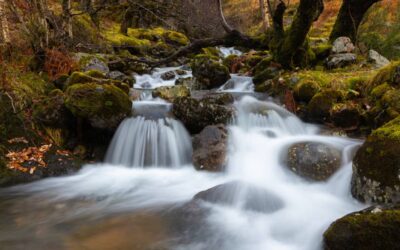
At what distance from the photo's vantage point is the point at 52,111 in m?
6.88

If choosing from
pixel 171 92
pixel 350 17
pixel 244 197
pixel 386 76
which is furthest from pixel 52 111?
pixel 350 17

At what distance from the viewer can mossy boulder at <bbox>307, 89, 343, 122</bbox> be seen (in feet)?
23.5

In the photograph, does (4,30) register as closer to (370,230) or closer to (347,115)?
(347,115)

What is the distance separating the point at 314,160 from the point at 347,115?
1976mm

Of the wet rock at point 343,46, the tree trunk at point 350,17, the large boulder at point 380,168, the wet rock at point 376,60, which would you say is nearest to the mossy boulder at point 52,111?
the large boulder at point 380,168

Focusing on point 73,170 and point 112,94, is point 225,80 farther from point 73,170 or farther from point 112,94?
point 73,170

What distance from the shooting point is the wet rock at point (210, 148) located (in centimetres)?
621

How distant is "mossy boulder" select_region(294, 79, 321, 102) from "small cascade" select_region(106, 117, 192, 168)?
305 cm

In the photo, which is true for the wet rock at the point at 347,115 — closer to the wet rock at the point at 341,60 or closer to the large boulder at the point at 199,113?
the large boulder at the point at 199,113

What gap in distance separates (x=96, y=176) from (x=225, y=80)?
6.09 m

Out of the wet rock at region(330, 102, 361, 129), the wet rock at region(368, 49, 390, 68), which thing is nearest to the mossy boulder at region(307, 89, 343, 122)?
the wet rock at region(330, 102, 361, 129)

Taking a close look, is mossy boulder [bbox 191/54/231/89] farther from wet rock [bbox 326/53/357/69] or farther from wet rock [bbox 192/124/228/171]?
wet rock [bbox 192/124/228/171]

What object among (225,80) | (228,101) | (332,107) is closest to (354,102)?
(332,107)

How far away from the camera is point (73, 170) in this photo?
632 centimetres
